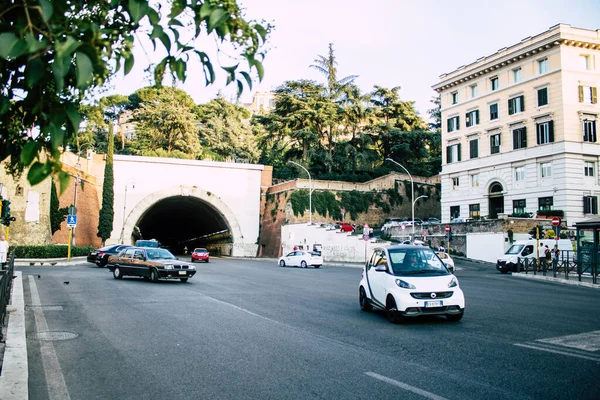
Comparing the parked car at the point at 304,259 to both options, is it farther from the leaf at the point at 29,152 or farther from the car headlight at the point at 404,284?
the leaf at the point at 29,152

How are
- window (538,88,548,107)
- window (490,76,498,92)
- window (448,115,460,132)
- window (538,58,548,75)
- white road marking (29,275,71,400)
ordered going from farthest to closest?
window (448,115,460,132) → window (490,76,498,92) → window (538,58,548,75) → window (538,88,548,107) → white road marking (29,275,71,400)

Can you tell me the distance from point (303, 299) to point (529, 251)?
2443 cm

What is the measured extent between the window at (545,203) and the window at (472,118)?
1164 centimetres

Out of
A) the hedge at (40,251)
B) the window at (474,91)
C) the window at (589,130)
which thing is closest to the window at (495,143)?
the window at (474,91)

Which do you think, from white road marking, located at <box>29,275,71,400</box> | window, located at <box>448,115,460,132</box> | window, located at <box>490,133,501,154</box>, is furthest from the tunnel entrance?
white road marking, located at <box>29,275,71,400</box>

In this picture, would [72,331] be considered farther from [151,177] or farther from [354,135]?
[354,135]

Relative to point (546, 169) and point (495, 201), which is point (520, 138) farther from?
point (495, 201)

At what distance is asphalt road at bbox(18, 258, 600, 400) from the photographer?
6098 mm

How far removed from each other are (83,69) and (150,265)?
64.4ft

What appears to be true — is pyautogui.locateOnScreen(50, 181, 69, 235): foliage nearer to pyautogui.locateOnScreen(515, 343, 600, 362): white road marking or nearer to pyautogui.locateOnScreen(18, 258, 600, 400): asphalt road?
pyautogui.locateOnScreen(18, 258, 600, 400): asphalt road

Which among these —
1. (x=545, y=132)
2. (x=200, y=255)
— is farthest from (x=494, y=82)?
(x=200, y=255)

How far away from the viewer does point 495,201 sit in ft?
169

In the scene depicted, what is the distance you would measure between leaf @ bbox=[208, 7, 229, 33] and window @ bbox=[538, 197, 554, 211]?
152ft

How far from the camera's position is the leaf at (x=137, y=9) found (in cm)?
310
